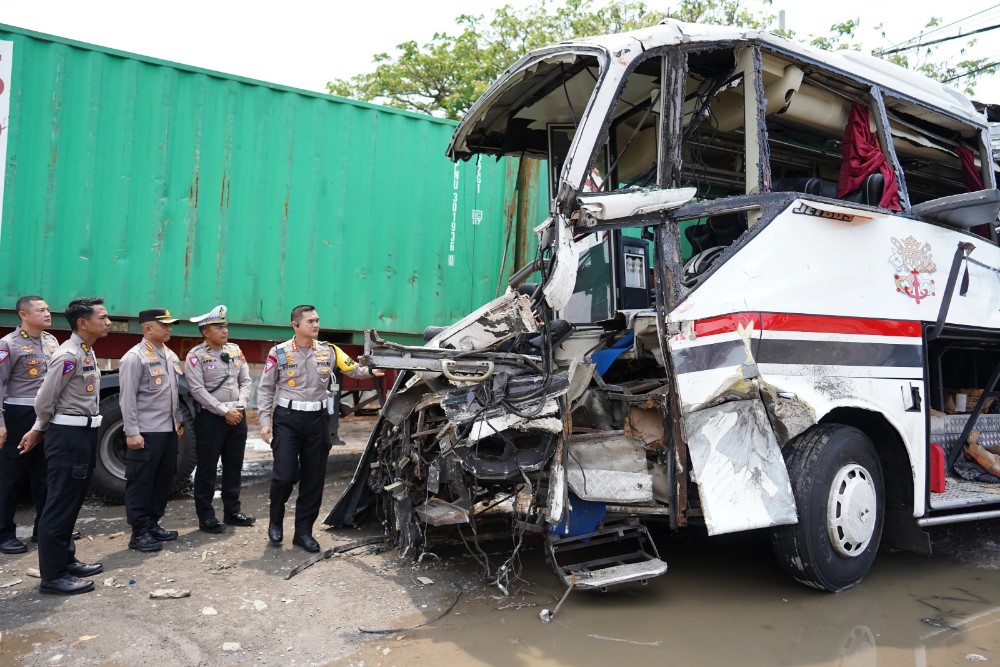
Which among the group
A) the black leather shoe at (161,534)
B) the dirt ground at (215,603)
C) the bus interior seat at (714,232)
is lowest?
the dirt ground at (215,603)

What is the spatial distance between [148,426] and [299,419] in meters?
1.00

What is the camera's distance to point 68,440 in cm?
385

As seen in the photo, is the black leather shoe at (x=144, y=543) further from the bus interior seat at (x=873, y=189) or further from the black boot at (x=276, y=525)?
the bus interior seat at (x=873, y=189)

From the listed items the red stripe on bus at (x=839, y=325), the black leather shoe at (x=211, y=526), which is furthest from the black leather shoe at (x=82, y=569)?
the red stripe on bus at (x=839, y=325)

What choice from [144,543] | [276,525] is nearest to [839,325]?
[276,525]

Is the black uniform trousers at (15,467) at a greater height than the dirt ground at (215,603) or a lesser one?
greater

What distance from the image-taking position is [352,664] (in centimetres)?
298

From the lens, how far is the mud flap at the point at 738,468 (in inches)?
129

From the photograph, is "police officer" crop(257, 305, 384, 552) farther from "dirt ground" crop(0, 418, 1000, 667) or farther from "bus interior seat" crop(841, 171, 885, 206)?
"bus interior seat" crop(841, 171, 885, 206)

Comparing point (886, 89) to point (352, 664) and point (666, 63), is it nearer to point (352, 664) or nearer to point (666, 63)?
point (666, 63)

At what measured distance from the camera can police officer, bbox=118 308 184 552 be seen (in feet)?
15.0

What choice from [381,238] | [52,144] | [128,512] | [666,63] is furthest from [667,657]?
[52,144]

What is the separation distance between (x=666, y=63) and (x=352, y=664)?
10.4 feet

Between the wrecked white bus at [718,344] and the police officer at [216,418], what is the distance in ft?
4.42
